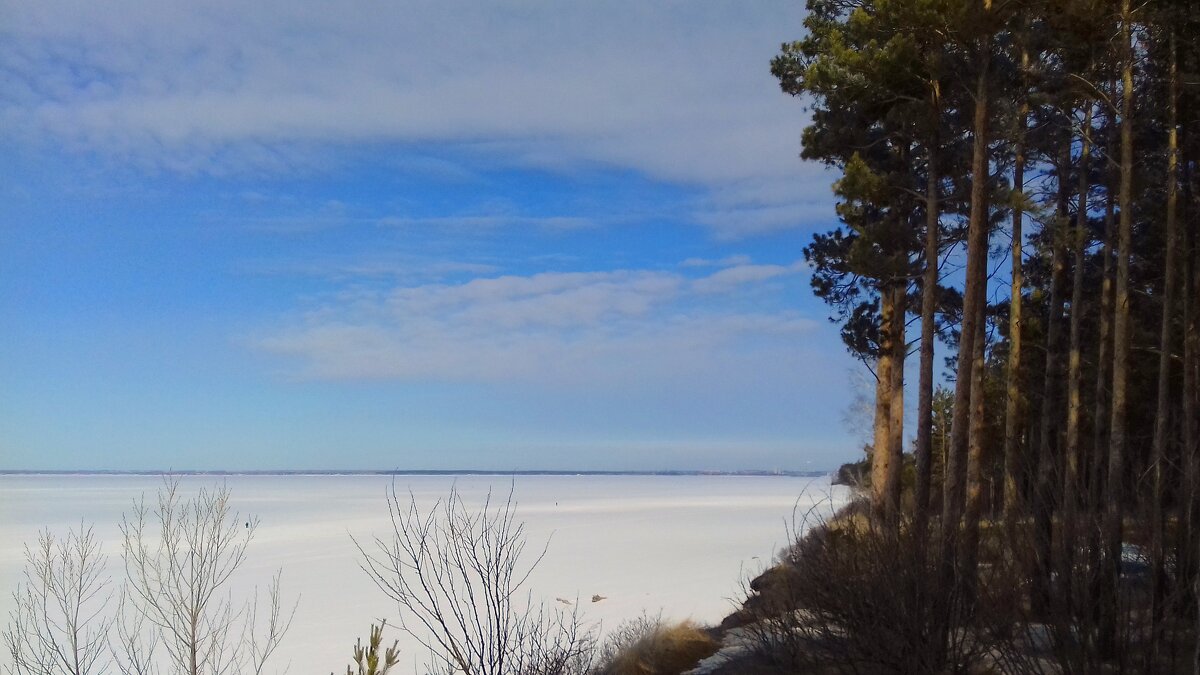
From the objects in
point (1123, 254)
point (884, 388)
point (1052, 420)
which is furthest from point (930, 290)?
point (1052, 420)

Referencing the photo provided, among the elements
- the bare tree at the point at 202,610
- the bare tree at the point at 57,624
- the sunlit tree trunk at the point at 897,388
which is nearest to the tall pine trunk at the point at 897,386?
the sunlit tree trunk at the point at 897,388

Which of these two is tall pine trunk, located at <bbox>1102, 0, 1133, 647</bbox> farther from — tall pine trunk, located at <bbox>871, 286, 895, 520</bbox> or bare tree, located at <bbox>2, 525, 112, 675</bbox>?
bare tree, located at <bbox>2, 525, 112, 675</bbox>

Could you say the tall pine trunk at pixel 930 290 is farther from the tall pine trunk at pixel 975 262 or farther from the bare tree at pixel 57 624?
the bare tree at pixel 57 624

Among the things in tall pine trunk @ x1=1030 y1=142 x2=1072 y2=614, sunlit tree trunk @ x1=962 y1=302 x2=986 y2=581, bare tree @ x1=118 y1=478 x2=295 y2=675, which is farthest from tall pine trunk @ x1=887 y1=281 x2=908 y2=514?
bare tree @ x1=118 y1=478 x2=295 y2=675

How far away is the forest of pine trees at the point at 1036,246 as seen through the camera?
19.6 feet

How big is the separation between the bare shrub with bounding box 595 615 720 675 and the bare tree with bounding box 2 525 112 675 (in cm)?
765

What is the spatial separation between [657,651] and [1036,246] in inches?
445

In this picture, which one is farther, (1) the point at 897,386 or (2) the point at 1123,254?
(1) the point at 897,386

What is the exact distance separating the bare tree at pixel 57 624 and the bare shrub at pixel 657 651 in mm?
7653

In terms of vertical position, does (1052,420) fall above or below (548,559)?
above

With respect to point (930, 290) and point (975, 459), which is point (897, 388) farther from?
point (930, 290)

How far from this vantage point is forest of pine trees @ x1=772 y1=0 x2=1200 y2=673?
5977mm

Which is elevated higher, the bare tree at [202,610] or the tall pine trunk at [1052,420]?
the tall pine trunk at [1052,420]

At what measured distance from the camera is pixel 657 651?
46.3 feet
